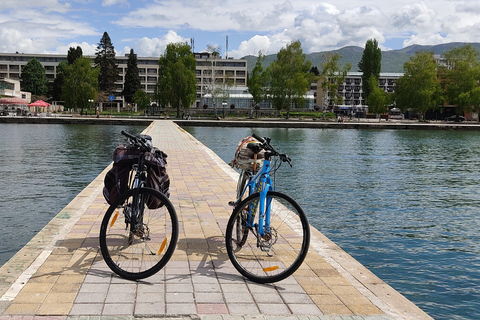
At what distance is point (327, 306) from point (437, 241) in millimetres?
5420

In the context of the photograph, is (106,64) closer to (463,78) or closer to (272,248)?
(463,78)

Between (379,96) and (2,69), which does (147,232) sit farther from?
(2,69)

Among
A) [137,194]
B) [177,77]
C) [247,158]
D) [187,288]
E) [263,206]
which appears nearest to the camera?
[187,288]

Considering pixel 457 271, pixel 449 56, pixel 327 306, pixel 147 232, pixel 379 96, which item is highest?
pixel 449 56

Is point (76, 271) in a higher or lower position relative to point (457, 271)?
higher

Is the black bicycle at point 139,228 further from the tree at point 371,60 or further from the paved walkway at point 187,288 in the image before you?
the tree at point 371,60

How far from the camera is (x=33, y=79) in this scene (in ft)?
387

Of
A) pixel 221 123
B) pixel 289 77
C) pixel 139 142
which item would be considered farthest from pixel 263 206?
pixel 289 77

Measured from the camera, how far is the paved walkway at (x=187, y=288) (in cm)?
369

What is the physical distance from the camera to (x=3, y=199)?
1125cm

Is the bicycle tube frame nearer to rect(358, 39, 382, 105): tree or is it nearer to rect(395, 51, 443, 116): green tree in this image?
rect(395, 51, 443, 116): green tree

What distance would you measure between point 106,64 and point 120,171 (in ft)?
355

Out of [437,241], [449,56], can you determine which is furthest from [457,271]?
[449,56]

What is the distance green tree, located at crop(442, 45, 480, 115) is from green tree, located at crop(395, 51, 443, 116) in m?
2.93
